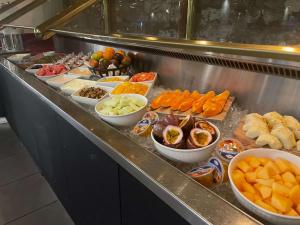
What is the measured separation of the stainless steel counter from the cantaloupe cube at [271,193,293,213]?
81 millimetres

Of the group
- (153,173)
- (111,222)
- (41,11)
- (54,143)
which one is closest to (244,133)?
(153,173)

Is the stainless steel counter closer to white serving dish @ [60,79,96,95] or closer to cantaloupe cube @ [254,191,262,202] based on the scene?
cantaloupe cube @ [254,191,262,202]

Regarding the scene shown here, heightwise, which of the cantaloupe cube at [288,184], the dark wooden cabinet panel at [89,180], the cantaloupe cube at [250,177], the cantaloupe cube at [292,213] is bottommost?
the dark wooden cabinet panel at [89,180]

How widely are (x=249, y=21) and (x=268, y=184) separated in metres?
2.08

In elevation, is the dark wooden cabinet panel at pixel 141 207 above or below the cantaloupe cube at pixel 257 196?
below

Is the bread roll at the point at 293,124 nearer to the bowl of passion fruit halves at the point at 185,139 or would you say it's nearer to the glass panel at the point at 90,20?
the bowl of passion fruit halves at the point at 185,139

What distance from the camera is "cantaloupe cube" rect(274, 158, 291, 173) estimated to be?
2.48ft

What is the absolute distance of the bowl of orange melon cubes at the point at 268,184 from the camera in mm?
621

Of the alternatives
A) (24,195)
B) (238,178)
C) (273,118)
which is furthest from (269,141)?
(24,195)

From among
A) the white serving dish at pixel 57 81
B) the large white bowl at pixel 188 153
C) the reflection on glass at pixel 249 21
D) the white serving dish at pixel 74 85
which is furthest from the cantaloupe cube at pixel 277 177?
the reflection on glass at pixel 249 21

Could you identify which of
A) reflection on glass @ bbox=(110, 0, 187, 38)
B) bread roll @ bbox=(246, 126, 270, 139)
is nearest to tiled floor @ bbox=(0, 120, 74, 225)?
bread roll @ bbox=(246, 126, 270, 139)

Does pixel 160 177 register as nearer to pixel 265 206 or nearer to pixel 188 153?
pixel 188 153

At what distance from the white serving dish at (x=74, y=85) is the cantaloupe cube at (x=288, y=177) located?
1.30 metres

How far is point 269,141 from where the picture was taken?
2.98 feet
